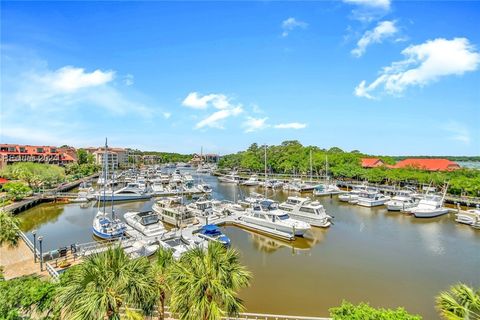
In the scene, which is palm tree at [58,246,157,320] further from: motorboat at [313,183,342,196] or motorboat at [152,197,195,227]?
motorboat at [313,183,342,196]

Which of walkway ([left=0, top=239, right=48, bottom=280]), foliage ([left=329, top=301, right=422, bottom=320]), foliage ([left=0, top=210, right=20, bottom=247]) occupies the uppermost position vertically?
foliage ([left=0, top=210, right=20, bottom=247])

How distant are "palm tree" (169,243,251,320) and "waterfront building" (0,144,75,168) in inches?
3259

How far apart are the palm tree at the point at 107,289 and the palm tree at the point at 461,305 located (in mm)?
8490

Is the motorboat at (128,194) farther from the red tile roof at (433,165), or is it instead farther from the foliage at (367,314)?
the red tile roof at (433,165)

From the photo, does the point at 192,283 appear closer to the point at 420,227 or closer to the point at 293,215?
the point at 293,215

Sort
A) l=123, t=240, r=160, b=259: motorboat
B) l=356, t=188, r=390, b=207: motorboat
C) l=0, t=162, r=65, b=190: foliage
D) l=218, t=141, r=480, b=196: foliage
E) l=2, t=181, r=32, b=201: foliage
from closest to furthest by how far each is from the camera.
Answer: l=123, t=240, r=160, b=259: motorboat, l=2, t=181, r=32, b=201: foliage, l=356, t=188, r=390, b=207: motorboat, l=218, t=141, r=480, b=196: foliage, l=0, t=162, r=65, b=190: foliage

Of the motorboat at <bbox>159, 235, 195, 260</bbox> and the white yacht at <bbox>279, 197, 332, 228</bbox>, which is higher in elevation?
the white yacht at <bbox>279, 197, 332, 228</bbox>

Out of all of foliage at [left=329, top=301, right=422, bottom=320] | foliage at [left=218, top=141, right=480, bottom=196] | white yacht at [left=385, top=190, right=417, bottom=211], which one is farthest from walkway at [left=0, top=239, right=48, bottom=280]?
foliage at [left=218, top=141, right=480, bottom=196]

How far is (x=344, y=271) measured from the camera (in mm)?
19734

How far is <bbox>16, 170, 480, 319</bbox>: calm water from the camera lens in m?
16.1

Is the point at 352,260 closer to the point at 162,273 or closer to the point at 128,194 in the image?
the point at 162,273

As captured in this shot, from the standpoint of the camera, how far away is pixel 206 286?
7.92 metres

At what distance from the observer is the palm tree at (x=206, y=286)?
763 centimetres

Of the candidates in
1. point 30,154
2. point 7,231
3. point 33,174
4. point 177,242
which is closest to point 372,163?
point 177,242
